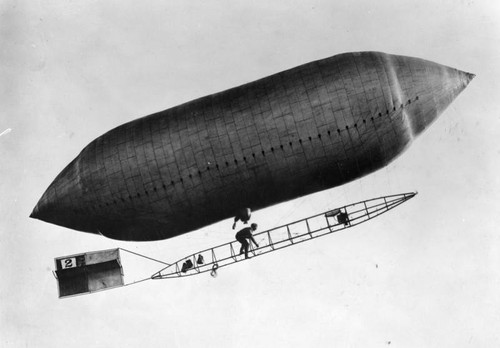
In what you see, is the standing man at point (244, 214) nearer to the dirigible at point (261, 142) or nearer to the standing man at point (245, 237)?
the dirigible at point (261, 142)

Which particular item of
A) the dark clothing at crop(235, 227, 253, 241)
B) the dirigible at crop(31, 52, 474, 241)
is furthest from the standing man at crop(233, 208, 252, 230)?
the dark clothing at crop(235, 227, 253, 241)

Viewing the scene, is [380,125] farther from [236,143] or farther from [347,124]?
[236,143]

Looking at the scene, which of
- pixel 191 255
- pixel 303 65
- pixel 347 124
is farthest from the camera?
pixel 191 255

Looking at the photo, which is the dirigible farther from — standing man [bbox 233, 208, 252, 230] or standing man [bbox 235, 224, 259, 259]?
standing man [bbox 235, 224, 259, 259]

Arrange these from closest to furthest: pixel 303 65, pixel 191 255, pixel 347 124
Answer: pixel 347 124, pixel 303 65, pixel 191 255

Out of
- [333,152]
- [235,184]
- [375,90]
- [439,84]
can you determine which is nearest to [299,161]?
[333,152]

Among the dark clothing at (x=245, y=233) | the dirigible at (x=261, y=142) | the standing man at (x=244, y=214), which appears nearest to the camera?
the dirigible at (x=261, y=142)

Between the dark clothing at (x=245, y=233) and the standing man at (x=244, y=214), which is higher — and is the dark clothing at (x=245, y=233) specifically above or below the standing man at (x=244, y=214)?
below

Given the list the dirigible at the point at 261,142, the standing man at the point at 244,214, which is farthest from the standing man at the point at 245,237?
the dirigible at the point at 261,142
